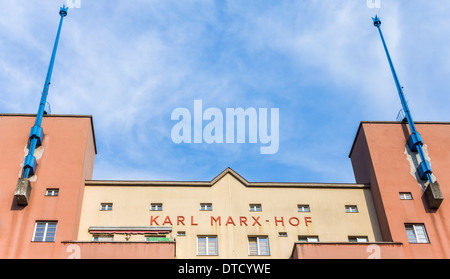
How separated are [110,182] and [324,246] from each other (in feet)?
56.3

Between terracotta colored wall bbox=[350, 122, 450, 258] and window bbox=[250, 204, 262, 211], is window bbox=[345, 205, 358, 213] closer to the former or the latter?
terracotta colored wall bbox=[350, 122, 450, 258]

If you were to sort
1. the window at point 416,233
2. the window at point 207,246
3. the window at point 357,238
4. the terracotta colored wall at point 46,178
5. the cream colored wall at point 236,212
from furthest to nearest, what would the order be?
1. the window at point 357,238
2. the cream colored wall at point 236,212
3. the window at point 207,246
4. the window at point 416,233
5. the terracotta colored wall at point 46,178

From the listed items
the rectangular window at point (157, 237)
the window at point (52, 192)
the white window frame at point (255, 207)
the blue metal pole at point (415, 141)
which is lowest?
the rectangular window at point (157, 237)

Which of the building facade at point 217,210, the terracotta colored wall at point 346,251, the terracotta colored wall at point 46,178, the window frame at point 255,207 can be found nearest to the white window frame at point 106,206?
the building facade at point 217,210

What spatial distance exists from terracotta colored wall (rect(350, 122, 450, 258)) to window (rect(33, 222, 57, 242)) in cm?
2413

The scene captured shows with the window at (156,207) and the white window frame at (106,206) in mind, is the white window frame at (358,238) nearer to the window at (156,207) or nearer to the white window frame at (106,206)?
the window at (156,207)

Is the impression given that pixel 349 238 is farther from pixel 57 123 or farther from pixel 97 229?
pixel 57 123

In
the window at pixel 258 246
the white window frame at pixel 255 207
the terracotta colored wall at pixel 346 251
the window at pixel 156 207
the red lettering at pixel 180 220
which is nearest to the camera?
the terracotta colored wall at pixel 346 251

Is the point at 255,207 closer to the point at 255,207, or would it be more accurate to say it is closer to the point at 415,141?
the point at 255,207

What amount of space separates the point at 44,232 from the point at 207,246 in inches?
457

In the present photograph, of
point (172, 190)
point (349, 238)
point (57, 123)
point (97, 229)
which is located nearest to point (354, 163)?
point (349, 238)

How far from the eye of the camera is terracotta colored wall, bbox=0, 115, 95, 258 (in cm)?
3512

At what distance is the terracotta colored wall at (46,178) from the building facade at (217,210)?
8cm

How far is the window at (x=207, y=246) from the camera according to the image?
37.4 meters
